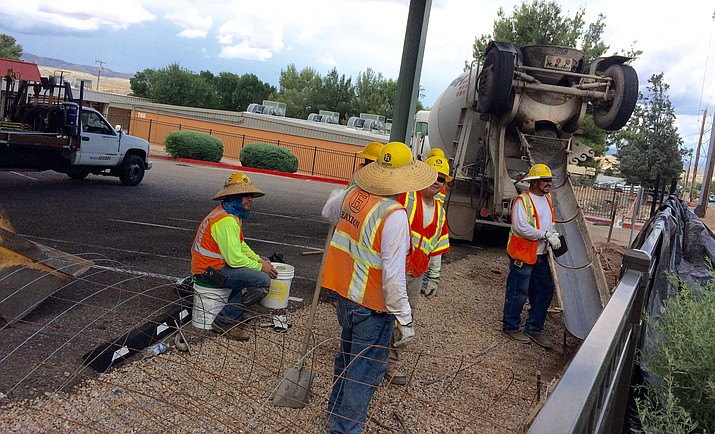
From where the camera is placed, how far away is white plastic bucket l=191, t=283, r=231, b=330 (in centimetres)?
564

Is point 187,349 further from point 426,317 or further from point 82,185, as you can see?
point 82,185

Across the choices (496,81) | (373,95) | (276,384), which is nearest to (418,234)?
(276,384)

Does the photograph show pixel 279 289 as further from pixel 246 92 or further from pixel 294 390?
pixel 246 92

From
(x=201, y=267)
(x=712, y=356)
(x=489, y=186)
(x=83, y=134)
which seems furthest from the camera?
(x=83, y=134)

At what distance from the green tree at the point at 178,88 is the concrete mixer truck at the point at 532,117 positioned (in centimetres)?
5890

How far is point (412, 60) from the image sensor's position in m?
10.1

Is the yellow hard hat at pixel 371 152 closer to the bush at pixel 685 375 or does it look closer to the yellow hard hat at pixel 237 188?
the yellow hard hat at pixel 237 188

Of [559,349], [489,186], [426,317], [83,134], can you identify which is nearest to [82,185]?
[83,134]

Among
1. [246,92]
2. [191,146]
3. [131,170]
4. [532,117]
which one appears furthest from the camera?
[246,92]

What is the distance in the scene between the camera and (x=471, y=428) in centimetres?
466

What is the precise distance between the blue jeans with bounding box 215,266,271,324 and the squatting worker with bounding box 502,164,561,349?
107 inches

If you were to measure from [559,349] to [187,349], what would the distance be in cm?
412

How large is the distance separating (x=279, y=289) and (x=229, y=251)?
3.42ft

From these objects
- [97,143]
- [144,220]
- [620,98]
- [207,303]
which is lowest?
[144,220]
